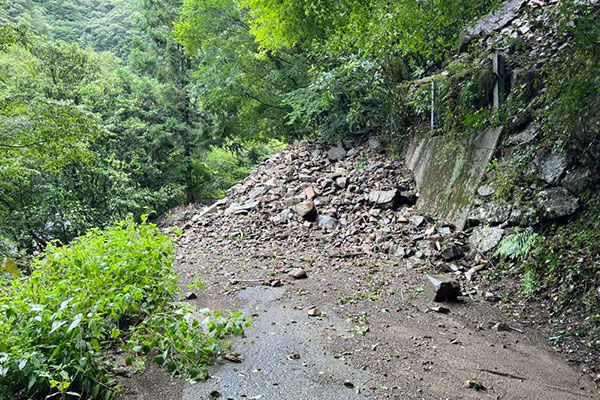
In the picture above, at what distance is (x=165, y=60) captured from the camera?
16.2 m

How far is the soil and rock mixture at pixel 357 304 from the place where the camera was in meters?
2.32

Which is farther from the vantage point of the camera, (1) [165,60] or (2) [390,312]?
(1) [165,60]

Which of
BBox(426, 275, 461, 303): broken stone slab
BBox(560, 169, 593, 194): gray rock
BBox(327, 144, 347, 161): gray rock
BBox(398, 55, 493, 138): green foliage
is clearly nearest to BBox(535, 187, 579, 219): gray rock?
BBox(560, 169, 593, 194): gray rock

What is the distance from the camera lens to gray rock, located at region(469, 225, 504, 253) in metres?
4.30

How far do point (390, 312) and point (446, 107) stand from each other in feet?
13.0

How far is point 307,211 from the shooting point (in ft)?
22.0

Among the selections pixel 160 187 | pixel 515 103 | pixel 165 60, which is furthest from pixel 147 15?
pixel 515 103

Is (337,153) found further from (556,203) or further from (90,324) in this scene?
(90,324)

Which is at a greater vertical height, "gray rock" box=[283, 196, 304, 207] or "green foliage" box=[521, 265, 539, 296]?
"green foliage" box=[521, 265, 539, 296]

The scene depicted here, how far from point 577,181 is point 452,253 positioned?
5.06 feet

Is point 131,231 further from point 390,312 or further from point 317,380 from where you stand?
point 390,312

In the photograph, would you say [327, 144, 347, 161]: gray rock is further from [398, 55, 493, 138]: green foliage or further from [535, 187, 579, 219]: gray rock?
[535, 187, 579, 219]: gray rock

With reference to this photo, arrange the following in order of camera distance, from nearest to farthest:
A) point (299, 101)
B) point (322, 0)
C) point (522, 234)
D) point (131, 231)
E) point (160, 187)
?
point (131, 231) → point (522, 234) → point (322, 0) → point (299, 101) → point (160, 187)

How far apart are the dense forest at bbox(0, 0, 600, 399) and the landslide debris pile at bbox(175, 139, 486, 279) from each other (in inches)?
38.2
